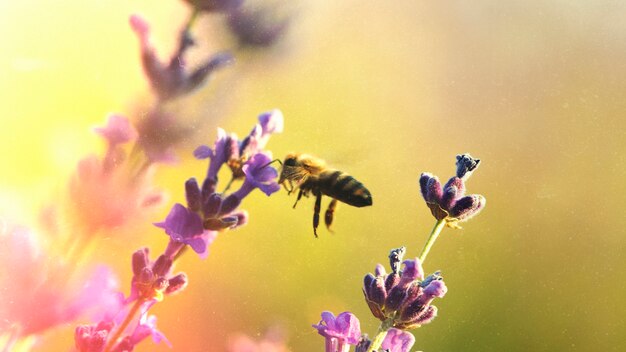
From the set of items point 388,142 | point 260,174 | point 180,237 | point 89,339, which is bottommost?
point 89,339

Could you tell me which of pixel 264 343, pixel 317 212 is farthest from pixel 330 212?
pixel 264 343

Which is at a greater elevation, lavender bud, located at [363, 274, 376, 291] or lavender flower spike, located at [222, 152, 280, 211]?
Result: lavender flower spike, located at [222, 152, 280, 211]

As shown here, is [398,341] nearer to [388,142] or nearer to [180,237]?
[180,237]

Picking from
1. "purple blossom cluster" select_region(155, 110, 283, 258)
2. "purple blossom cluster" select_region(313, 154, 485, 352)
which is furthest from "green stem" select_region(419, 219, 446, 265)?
"purple blossom cluster" select_region(155, 110, 283, 258)

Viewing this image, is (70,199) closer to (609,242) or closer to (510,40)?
(510,40)

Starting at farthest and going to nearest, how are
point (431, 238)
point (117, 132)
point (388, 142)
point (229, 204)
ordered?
point (388, 142)
point (117, 132)
point (229, 204)
point (431, 238)

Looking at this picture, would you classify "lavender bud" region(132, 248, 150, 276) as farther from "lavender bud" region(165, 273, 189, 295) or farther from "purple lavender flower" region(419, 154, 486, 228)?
"purple lavender flower" region(419, 154, 486, 228)
